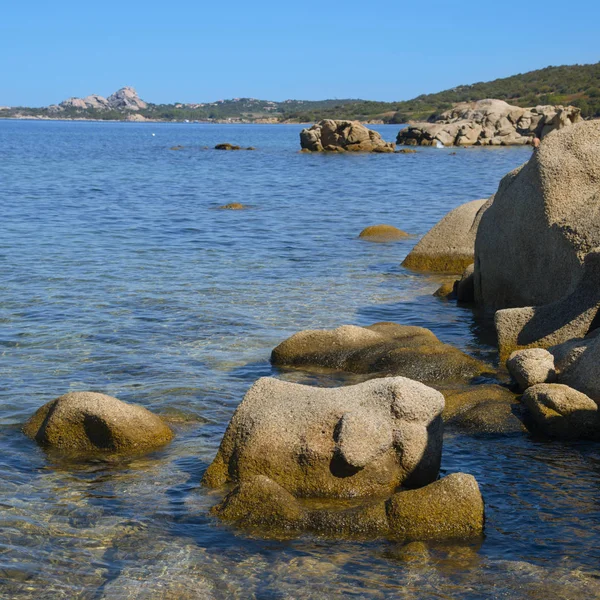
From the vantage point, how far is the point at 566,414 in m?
9.74

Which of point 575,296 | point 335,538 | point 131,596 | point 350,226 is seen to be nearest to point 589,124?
point 575,296

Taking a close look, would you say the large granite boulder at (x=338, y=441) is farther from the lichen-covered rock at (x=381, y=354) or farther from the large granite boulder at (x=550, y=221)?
the large granite boulder at (x=550, y=221)

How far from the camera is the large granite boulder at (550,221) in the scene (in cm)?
1238

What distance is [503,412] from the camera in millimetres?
10125

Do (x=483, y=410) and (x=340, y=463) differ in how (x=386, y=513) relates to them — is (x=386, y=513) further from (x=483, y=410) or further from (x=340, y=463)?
(x=483, y=410)

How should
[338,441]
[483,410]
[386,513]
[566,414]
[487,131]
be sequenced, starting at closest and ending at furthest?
[386,513] → [338,441] → [566,414] → [483,410] → [487,131]

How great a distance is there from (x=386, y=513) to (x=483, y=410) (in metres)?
2.88

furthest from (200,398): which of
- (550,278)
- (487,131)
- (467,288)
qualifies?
(487,131)

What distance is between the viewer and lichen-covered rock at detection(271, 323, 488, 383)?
11.7 meters

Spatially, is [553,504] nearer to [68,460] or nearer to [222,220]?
[68,460]

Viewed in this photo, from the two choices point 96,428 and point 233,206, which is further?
point 233,206

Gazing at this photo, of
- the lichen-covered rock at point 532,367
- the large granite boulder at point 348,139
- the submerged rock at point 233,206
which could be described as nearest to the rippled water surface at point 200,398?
the submerged rock at point 233,206

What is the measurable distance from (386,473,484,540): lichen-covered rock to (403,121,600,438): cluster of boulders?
8.21ft

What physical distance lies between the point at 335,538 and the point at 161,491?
1.91 m
